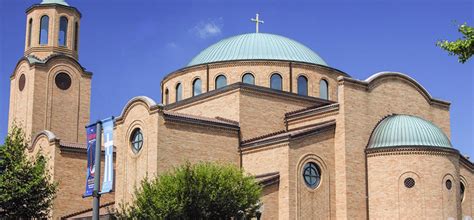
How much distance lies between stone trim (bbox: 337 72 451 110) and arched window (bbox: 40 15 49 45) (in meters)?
23.2

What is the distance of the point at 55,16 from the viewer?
50.6 m

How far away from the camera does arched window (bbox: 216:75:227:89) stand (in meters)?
45.1

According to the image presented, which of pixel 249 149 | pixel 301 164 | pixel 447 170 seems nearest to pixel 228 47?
pixel 249 149

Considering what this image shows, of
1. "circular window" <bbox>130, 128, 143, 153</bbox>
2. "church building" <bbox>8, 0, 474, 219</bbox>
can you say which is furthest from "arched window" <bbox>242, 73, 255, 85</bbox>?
"circular window" <bbox>130, 128, 143, 153</bbox>

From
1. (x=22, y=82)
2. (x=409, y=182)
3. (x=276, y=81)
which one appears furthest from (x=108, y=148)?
(x=22, y=82)

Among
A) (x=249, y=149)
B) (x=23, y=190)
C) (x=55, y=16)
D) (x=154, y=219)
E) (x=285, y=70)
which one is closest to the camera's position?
(x=154, y=219)

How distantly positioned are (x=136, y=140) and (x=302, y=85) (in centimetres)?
1165

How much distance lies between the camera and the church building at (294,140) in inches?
1401

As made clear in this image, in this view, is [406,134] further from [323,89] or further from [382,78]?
[323,89]

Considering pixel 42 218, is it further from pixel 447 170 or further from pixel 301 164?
pixel 447 170

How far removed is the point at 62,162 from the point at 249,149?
1300cm

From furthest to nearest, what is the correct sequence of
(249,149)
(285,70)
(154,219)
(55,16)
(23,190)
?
(55,16) → (285,70) → (249,149) → (23,190) → (154,219)

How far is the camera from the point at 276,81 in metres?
44.8

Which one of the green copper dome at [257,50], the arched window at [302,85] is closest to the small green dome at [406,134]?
the arched window at [302,85]
